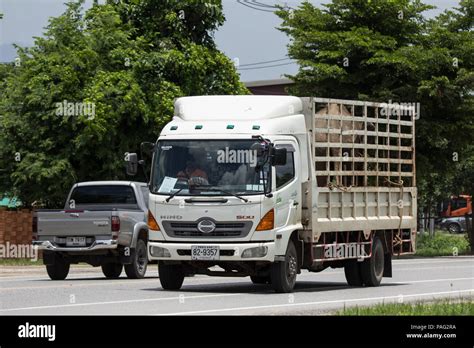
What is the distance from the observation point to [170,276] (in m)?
21.8

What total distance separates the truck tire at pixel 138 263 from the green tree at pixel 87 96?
10955mm

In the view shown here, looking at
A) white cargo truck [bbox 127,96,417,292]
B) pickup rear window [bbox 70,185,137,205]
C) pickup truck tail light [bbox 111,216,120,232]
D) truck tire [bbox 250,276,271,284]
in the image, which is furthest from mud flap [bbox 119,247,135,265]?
white cargo truck [bbox 127,96,417,292]

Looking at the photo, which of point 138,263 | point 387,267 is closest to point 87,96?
point 138,263

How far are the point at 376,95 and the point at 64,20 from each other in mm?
10839

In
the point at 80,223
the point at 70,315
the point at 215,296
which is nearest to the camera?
the point at 70,315

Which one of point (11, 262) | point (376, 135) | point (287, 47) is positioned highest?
point (287, 47)

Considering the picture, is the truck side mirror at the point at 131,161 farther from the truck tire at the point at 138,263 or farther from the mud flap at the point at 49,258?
the truck tire at the point at 138,263

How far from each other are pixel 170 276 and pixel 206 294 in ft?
3.92

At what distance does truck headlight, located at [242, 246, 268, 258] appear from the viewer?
67.0ft

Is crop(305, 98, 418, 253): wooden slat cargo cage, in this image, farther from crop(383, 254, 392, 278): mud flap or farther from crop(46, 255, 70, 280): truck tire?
crop(46, 255, 70, 280): truck tire

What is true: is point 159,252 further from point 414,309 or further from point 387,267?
point 387,267
